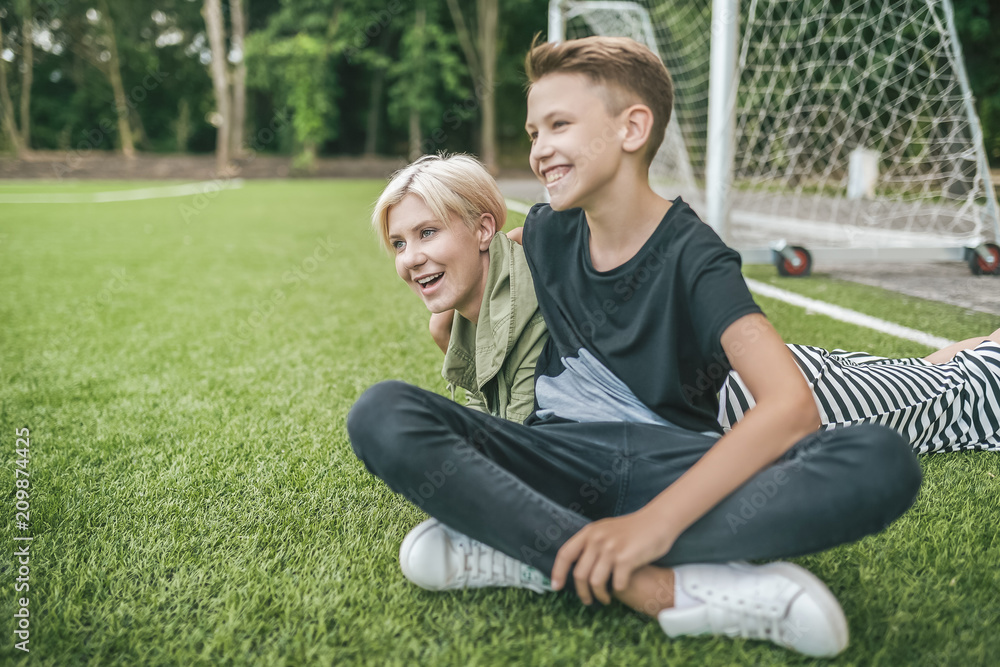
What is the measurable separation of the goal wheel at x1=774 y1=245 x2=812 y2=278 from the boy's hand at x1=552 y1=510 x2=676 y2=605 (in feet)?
11.6

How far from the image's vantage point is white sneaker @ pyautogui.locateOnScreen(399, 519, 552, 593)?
1171 mm

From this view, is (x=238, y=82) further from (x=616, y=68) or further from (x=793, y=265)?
(x=616, y=68)

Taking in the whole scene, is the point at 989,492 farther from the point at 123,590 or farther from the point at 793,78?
the point at 793,78

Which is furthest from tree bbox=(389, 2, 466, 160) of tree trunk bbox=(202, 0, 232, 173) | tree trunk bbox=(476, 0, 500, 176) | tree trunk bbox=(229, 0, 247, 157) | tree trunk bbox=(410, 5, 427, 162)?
tree trunk bbox=(202, 0, 232, 173)

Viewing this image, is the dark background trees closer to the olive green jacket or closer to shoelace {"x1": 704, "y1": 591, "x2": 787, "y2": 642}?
the olive green jacket

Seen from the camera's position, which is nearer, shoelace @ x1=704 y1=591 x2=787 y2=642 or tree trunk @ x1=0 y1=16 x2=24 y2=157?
shoelace @ x1=704 y1=591 x2=787 y2=642

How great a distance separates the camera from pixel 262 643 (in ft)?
3.60

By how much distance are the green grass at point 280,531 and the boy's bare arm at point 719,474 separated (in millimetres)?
147

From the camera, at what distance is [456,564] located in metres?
1.18

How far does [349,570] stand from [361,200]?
36.7 ft

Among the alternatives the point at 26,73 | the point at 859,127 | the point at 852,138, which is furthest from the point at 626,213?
the point at 26,73

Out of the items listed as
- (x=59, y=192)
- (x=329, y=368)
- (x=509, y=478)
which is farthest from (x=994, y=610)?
(x=59, y=192)

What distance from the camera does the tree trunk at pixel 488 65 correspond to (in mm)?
19500

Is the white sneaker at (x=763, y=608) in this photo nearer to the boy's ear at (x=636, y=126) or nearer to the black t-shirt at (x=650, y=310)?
the black t-shirt at (x=650, y=310)
